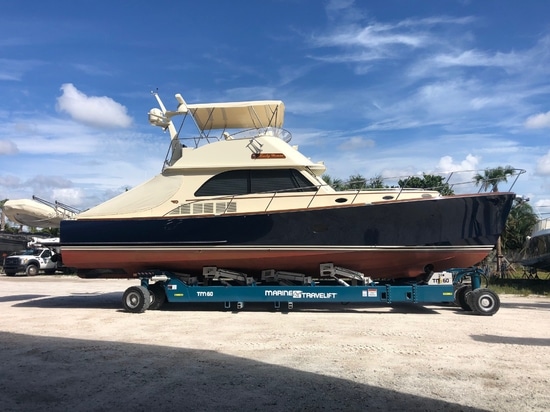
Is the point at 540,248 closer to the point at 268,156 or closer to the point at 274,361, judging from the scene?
the point at 268,156

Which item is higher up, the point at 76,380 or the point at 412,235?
the point at 412,235

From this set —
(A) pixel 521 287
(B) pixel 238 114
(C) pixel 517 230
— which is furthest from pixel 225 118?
(C) pixel 517 230

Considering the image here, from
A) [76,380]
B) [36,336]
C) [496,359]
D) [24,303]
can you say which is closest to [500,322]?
[496,359]

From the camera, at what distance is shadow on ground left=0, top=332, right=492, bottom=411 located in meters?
3.91

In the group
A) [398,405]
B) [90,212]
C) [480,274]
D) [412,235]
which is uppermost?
[90,212]

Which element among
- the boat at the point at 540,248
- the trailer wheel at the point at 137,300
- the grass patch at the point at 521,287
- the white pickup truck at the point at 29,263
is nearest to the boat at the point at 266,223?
the trailer wheel at the point at 137,300

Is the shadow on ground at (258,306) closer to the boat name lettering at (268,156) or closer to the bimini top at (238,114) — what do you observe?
the boat name lettering at (268,156)

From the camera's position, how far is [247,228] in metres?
9.16

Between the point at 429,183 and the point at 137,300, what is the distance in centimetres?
719

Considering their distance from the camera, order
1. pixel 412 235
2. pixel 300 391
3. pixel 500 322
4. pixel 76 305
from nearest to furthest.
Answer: pixel 300 391, pixel 500 322, pixel 412 235, pixel 76 305

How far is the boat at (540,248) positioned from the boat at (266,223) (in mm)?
9425

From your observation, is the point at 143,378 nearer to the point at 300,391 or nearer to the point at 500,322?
the point at 300,391

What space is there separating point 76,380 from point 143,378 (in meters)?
0.67

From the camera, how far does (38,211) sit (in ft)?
35.4
